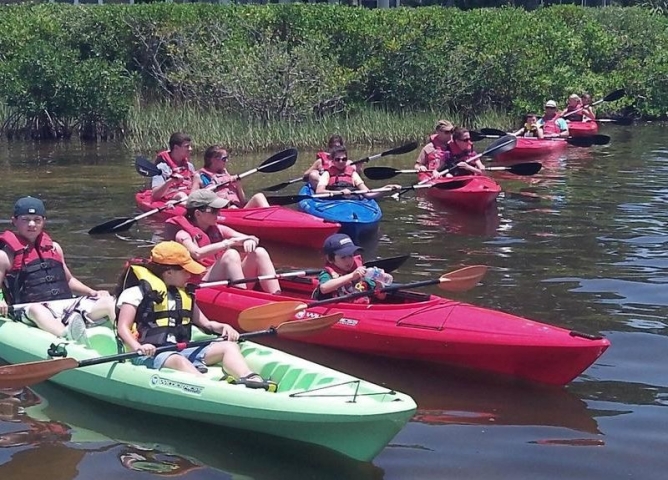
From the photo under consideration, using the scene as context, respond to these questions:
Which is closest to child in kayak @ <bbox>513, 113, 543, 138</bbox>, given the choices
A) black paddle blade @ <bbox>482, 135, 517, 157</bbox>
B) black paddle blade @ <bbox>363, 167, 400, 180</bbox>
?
black paddle blade @ <bbox>482, 135, 517, 157</bbox>

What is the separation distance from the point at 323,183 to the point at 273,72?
834 centimetres

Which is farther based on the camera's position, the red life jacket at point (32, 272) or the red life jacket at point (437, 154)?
the red life jacket at point (437, 154)

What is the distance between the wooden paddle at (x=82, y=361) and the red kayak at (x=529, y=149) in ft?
39.4

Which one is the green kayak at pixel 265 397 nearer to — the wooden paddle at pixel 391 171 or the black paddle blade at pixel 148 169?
the black paddle blade at pixel 148 169

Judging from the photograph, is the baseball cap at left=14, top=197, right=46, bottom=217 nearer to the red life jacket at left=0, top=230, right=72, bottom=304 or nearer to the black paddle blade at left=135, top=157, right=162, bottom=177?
the red life jacket at left=0, top=230, right=72, bottom=304

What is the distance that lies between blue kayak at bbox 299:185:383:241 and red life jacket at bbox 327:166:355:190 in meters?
0.38

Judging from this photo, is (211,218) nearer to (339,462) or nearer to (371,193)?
(339,462)

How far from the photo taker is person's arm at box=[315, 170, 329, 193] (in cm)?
1203

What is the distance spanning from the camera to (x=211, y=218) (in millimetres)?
8078

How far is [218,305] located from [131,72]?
582 inches

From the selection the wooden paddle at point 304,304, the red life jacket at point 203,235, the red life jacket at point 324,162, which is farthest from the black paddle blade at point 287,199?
the wooden paddle at point 304,304

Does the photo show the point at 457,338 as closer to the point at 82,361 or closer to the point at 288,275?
the point at 288,275

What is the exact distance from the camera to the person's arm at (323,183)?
12.0m

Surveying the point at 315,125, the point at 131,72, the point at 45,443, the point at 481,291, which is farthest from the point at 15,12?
the point at 45,443
